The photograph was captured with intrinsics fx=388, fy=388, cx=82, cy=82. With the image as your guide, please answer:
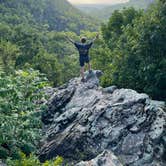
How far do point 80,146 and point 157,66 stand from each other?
736cm

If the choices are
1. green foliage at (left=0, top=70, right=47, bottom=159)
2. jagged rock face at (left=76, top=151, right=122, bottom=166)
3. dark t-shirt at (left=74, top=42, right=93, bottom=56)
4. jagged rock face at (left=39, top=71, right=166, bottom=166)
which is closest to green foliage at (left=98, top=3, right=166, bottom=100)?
jagged rock face at (left=39, top=71, right=166, bottom=166)

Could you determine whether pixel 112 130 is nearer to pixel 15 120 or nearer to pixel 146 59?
pixel 15 120

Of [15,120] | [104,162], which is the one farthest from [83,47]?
[104,162]

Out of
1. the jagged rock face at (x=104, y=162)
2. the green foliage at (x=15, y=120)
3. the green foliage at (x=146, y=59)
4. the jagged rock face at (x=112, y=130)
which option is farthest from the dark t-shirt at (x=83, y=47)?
the jagged rock face at (x=104, y=162)

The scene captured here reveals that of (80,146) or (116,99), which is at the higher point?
(116,99)

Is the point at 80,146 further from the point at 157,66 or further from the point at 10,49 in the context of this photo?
the point at 10,49

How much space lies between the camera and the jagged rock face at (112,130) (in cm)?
1739

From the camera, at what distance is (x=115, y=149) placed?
1769 centimetres

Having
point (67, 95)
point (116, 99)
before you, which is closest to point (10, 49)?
point (67, 95)

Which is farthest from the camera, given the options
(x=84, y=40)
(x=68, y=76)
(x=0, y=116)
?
(x=68, y=76)

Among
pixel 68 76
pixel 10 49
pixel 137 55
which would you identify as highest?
pixel 137 55

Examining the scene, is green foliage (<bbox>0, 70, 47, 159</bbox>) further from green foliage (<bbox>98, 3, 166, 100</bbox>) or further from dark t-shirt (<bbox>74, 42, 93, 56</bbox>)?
green foliage (<bbox>98, 3, 166, 100</bbox>)

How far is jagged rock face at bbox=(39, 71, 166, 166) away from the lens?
1739 cm

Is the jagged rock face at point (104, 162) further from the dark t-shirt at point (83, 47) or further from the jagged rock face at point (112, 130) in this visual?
the dark t-shirt at point (83, 47)
